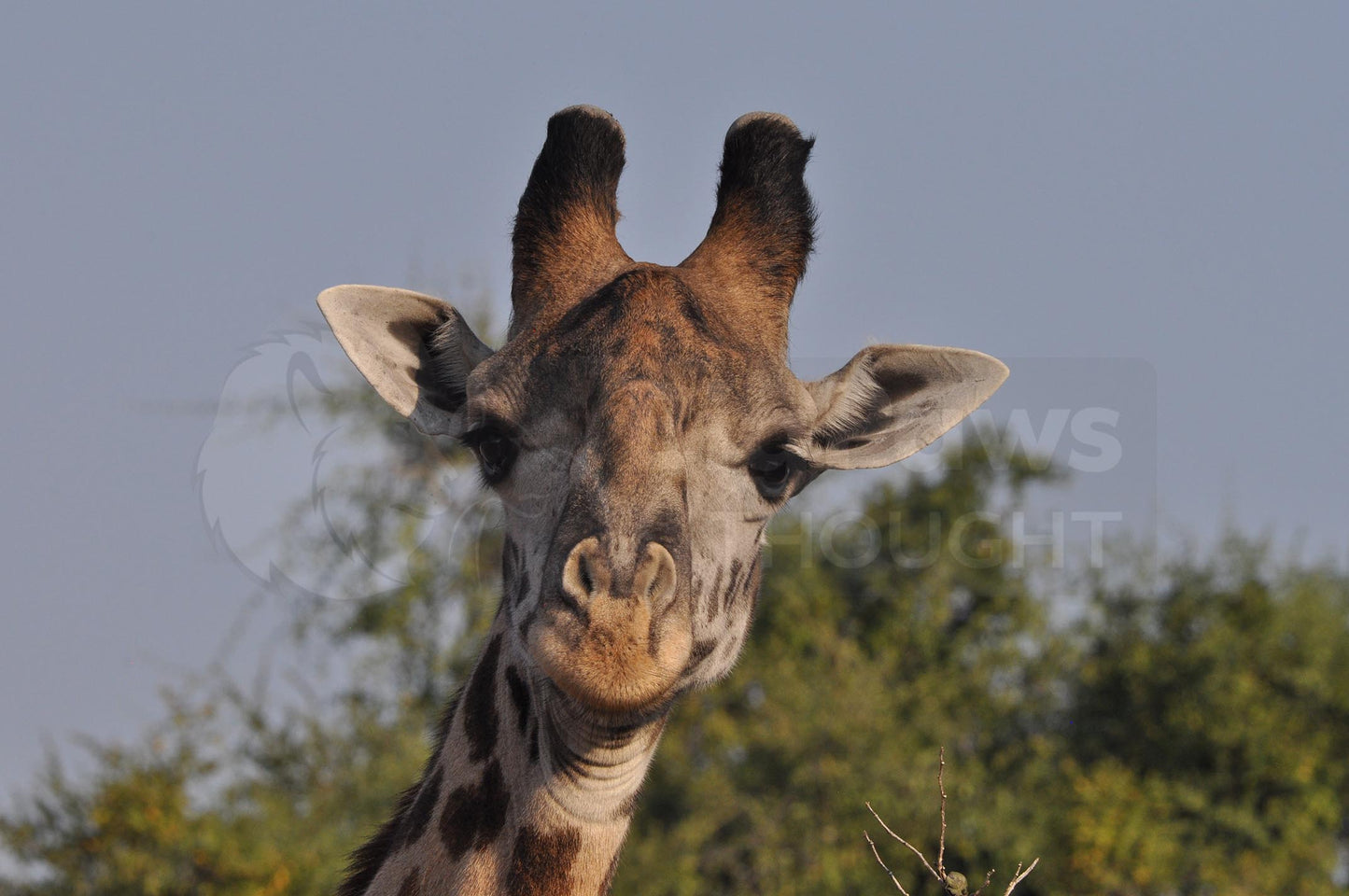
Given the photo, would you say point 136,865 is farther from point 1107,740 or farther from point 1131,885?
point 1107,740

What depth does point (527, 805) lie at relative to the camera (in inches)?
185

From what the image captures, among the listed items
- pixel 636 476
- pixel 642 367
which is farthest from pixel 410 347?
pixel 636 476

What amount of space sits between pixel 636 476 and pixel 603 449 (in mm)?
153

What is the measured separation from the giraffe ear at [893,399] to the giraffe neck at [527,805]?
1.40m

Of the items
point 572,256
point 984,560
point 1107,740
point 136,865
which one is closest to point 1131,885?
point 1107,740

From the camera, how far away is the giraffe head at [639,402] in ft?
13.9

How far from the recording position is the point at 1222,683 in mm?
26531

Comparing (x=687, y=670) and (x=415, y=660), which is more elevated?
(x=687, y=670)

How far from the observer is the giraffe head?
13.9 feet

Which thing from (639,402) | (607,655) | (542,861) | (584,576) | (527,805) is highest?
(639,402)

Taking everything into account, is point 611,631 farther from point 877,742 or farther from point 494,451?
point 877,742

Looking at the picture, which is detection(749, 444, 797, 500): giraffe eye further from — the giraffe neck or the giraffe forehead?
the giraffe neck

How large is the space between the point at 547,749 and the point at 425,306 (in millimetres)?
1826

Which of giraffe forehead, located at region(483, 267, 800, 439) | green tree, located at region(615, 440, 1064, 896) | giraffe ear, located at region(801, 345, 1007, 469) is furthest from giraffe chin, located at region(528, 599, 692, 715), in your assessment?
green tree, located at region(615, 440, 1064, 896)
